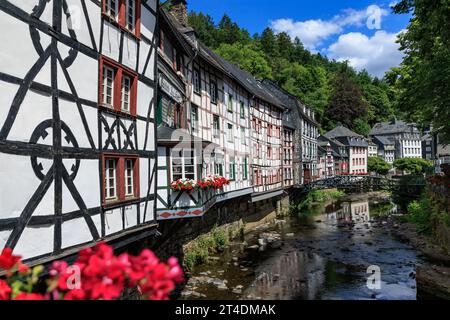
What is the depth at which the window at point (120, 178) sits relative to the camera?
8656 millimetres

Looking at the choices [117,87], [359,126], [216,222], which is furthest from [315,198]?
[359,126]

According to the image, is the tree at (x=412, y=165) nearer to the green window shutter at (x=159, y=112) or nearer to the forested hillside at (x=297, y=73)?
the forested hillside at (x=297, y=73)

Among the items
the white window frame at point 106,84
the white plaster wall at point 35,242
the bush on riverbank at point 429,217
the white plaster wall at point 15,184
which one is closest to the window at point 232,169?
the bush on riverbank at point 429,217

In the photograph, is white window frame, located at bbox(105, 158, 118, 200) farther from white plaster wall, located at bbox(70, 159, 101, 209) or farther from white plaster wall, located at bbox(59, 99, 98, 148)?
white plaster wall, located at bbox(59, 99, 98, 148)

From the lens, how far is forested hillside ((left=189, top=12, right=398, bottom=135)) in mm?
68344

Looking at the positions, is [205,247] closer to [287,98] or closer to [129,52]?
[129,52]

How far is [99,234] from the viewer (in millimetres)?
8094

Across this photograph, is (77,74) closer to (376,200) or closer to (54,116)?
(54,116)

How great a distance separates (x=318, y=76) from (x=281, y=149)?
54.2 meters

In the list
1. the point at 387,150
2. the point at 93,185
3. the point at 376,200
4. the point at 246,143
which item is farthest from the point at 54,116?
the point at 387,150

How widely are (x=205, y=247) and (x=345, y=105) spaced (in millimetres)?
70733

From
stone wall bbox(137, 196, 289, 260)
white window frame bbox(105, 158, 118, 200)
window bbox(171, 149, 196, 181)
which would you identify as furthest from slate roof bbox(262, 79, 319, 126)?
white window frame bbox(105, 158, 118, 200)

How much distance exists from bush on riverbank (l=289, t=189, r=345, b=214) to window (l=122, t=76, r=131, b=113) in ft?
99.8

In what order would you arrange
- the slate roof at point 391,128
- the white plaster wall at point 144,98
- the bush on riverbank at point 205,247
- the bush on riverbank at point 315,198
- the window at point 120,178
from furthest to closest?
the slate roof at point 391,128 → the bush on riverbank at point 315,198 → the bush on riverbank at point 205,247 → the white plaster wall at point 144,98 → the window at point 120,178
